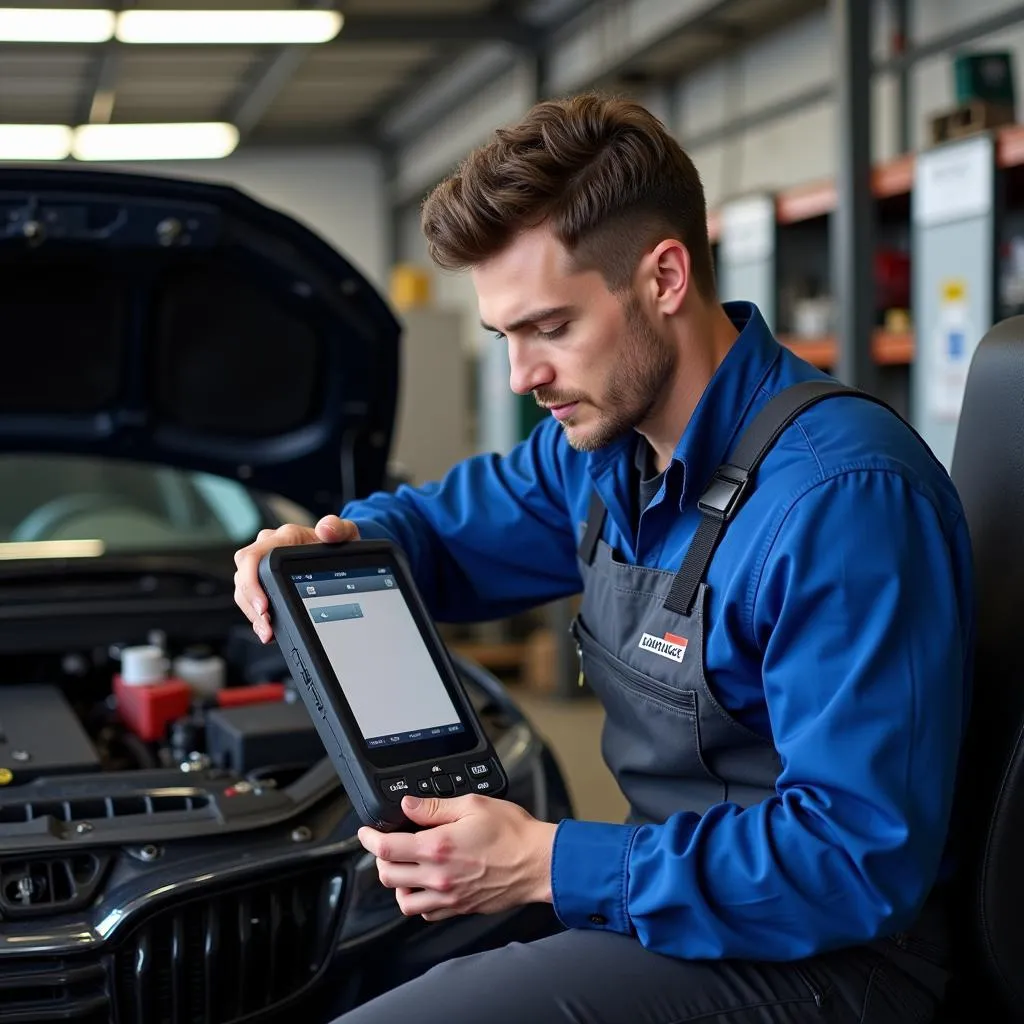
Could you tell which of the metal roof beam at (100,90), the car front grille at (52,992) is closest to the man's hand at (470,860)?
the car front grille at (52,992)

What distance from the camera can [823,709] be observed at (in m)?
1.19

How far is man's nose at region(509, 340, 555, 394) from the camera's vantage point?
1.45 metres

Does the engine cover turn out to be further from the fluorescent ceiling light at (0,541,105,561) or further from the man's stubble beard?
the man's stubble beard

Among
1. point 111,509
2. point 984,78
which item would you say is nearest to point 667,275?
point 111,509

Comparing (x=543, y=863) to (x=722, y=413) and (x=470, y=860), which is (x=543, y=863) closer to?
(x=470, y=860)

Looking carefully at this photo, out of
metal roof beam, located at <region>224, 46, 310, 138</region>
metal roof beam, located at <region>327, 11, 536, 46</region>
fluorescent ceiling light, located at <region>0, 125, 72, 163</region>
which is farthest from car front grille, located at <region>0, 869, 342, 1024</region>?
fluorescent ceiling light, located at <region>0, 125, 72, 163</region>

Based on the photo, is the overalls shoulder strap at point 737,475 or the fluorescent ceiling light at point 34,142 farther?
the fluorescent ceiling light at point 34,142

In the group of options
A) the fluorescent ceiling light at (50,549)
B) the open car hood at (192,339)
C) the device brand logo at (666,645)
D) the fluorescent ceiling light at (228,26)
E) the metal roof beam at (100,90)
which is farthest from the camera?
the metal roof beam at (100,90)

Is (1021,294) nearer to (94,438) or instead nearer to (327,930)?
(94,438)

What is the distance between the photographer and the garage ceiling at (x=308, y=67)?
20.5 ft

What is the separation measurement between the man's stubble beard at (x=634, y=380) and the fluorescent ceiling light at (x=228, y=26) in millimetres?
4867

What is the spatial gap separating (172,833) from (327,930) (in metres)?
0.23

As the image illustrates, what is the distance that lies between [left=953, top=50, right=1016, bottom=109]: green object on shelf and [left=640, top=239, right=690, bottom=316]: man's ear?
2712mm

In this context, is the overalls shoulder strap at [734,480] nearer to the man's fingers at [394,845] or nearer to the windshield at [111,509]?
the man's fingers at [394,845]
